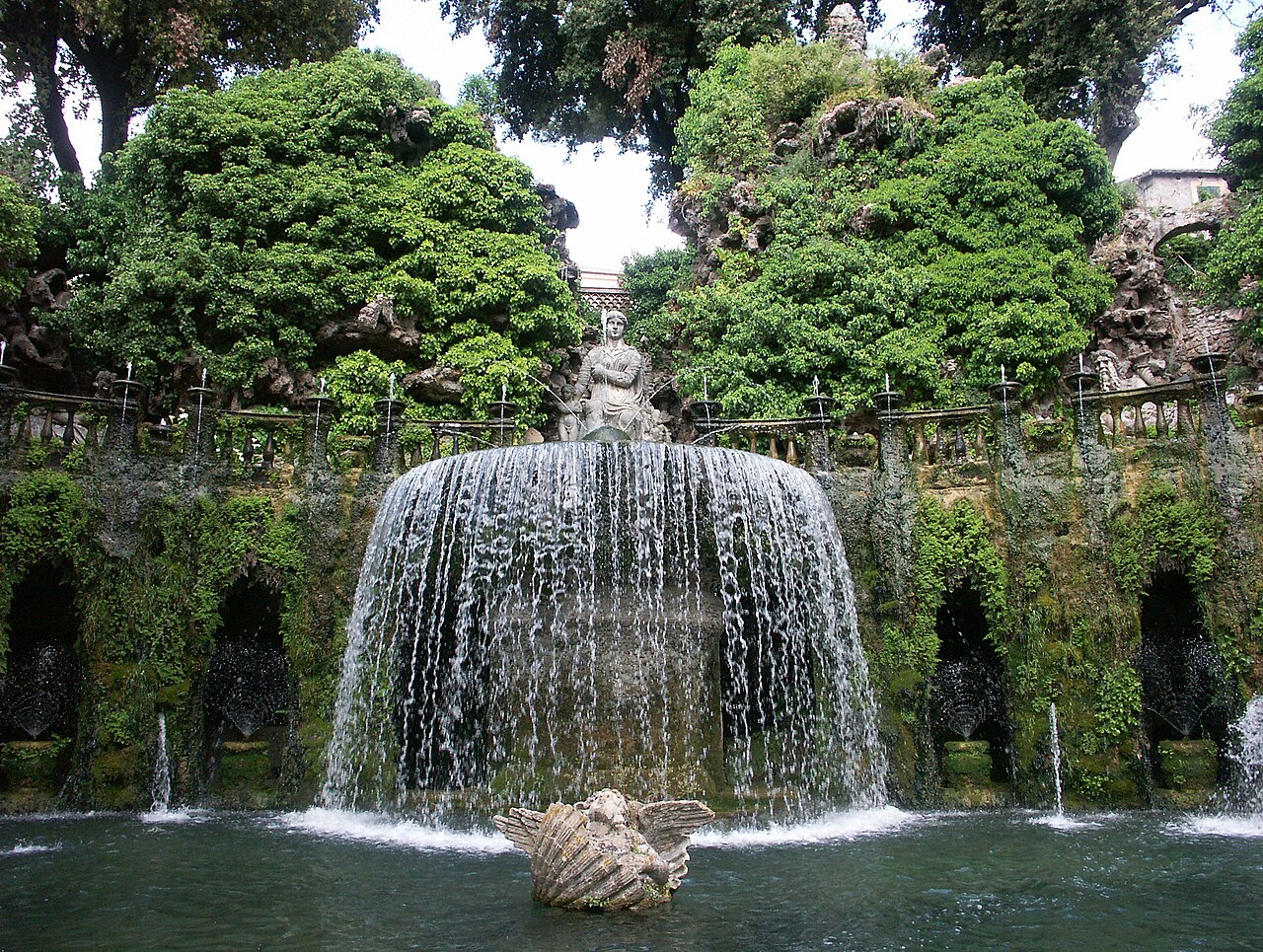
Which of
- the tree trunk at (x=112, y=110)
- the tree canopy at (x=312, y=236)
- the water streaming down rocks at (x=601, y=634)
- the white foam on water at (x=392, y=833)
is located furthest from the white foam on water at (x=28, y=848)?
the tree trunk at (x=112, y=110)

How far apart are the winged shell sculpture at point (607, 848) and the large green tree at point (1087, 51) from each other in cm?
2342

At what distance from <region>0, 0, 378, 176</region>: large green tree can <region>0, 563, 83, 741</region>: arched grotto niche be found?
43.6 ft

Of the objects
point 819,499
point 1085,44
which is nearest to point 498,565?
point 819,499

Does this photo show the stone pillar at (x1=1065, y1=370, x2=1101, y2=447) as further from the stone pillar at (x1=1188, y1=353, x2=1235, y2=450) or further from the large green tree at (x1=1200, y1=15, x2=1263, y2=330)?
the large green tree at (x1=1200, y1=15, x2=1263, y2=330)

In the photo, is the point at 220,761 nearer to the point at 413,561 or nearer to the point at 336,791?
the point at 336,791

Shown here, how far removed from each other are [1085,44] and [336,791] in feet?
79.1

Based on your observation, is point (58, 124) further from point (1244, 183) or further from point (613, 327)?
point (1244, 183)

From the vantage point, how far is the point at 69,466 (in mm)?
12945

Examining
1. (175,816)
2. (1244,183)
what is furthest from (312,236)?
(1244,183)

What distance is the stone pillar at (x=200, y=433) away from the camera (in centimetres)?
1350

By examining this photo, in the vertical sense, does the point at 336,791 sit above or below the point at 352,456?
below

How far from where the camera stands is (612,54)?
27203mm

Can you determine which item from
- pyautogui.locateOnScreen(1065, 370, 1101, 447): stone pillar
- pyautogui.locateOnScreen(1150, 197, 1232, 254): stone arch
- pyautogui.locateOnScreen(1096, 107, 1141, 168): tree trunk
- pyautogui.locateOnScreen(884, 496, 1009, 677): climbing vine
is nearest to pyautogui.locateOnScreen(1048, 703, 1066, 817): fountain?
pyautogui.locateOnScreen(884, 496, 1009, 677): climbing vine

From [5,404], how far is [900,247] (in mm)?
16577
